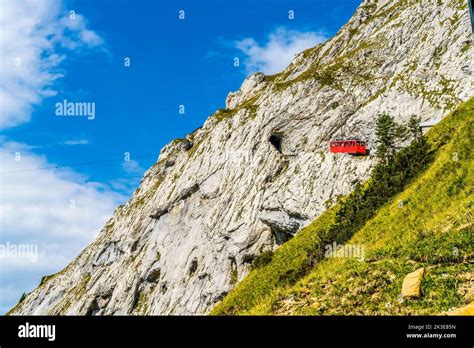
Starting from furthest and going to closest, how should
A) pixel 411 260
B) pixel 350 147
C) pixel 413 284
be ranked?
1. pixel 350 147
2. pixel 411 260
3. pixel 413 284

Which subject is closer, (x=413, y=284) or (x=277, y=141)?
(x=413, y=284)

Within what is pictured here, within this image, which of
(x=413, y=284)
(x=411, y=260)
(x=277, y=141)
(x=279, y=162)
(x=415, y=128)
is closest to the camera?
(x=413, y=284)

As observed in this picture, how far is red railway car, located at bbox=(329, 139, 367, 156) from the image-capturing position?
72250 mm

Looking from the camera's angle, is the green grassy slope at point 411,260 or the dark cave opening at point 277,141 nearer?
the green grassy slope at point 411,260

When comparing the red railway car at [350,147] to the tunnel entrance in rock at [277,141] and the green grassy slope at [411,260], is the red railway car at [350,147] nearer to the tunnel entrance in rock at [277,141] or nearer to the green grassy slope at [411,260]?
the tunnel entrance in rock at [277,141]

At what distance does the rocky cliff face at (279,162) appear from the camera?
236ft

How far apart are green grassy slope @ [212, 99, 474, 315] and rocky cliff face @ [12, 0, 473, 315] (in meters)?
36.0

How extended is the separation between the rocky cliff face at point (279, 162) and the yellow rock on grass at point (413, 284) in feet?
178

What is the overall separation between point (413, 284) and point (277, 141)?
73151 mm

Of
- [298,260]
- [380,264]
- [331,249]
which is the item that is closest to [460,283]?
[380,264]

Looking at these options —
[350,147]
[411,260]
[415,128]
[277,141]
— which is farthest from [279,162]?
[411,260]

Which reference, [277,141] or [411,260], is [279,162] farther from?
[411,260]

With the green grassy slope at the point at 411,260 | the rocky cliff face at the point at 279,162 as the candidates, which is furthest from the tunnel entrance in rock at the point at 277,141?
the green grassy slope at the point at 411,260

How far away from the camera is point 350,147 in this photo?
72688 mm
